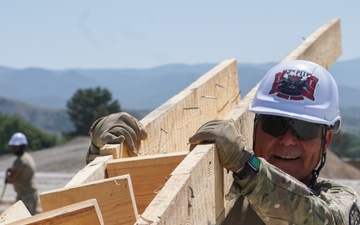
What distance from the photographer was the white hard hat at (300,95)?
4105mm

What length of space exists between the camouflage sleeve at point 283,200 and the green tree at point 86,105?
231ft

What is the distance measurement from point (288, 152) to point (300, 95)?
30cm

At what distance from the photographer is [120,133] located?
15.3ft

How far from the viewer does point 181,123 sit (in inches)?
214

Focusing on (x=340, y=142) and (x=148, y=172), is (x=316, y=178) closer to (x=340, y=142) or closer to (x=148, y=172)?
(x=148, y=172)

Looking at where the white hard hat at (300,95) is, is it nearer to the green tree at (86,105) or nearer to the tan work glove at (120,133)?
the tan work glove at (120,133)

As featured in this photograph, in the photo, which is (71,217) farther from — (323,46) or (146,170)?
(323,46)

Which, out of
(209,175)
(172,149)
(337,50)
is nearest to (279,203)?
(209,175)

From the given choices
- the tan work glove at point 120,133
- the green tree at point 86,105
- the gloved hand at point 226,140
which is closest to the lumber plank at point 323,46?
the tan work glove at point 120,133

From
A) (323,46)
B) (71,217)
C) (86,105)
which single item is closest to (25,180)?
(323,46)

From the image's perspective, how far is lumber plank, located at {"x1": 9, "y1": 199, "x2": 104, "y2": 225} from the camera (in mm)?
3055

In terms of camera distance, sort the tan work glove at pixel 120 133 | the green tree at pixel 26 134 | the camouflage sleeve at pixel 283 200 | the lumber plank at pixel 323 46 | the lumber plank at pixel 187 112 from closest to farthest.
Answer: the camouflage sleeve at pixel 283 200 → the tan work glove at pixel 120 133 → the lumber plank at pixel 187 112 → the lumber plank at pixel 323 46 → the green tree at pixel 26 134

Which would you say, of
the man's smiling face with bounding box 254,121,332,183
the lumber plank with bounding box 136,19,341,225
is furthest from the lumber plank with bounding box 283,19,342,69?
the man's smiling face with bounding box 254,121,332,183

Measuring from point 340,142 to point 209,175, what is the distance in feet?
249
